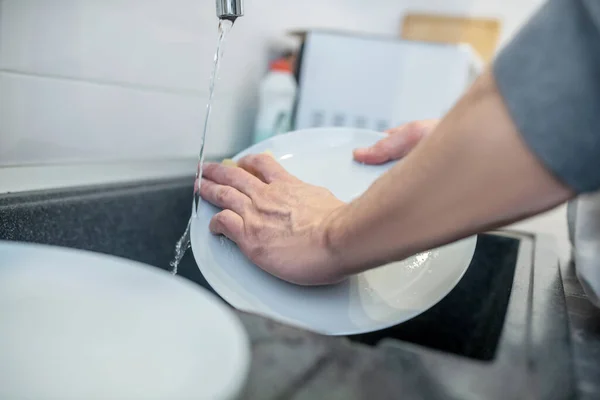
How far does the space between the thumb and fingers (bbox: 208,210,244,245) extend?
23 centimetres

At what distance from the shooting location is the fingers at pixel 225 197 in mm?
692

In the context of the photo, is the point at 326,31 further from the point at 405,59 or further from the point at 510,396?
the point at 510,396

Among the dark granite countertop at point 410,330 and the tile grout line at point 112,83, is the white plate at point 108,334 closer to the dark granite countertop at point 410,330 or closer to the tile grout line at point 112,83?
the dark granite countertop at point 410,330

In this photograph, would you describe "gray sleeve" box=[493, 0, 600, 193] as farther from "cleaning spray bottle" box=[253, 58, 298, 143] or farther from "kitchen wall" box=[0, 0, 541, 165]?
"cleaning spray bottle" box=[253, 58, 298, 143]

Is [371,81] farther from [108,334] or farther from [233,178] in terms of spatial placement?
[108,334]

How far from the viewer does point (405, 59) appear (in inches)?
49.3

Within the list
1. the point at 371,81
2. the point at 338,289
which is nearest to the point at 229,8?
the point at 338,289

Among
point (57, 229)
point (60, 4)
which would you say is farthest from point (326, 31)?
point (57, 229)

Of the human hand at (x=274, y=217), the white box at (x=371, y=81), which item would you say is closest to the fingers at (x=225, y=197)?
the human hand at (x=274, y=217)

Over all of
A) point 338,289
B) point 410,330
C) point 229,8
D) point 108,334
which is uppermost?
point 229,8

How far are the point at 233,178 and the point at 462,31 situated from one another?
1.43 metres

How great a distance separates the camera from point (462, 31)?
1885mm

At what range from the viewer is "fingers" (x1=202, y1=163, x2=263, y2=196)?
732mm

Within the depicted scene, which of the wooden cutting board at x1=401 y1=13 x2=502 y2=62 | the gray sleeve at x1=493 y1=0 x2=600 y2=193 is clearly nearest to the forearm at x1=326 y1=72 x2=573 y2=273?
the gray sleeve at x1=493 y1=0 x2=600 y2=193
